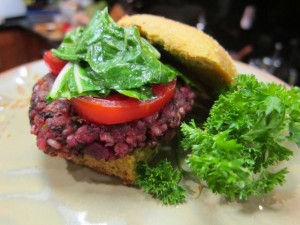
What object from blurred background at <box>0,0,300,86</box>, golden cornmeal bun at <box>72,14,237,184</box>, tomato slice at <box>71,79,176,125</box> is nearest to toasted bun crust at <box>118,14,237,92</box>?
golden cornmeal bun at <box>72,14,237,184</box>

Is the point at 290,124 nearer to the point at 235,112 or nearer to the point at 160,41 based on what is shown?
the point at 235,112

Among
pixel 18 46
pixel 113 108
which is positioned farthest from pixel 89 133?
pixel 18 46

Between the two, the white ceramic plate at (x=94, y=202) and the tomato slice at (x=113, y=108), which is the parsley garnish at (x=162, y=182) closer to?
the white ceramic plate at (x=94, y=202)

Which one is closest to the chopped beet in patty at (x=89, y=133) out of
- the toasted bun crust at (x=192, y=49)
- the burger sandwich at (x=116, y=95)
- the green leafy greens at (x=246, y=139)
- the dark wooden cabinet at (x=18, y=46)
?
the burger sandwich at (x=116, y=95)

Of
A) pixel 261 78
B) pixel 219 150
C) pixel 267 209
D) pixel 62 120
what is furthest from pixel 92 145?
pixel 261 78

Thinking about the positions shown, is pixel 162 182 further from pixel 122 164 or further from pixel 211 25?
pixel 211 25

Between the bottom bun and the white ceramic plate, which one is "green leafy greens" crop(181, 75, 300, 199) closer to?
the white ceramic plate

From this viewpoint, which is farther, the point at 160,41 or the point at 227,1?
the point at 227,1
